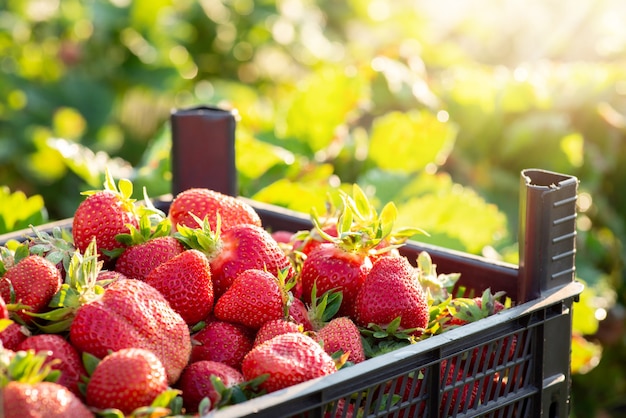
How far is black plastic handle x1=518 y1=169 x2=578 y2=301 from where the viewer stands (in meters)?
1.43

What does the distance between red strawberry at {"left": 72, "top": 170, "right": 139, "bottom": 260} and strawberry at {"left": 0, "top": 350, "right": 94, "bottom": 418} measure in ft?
1.33

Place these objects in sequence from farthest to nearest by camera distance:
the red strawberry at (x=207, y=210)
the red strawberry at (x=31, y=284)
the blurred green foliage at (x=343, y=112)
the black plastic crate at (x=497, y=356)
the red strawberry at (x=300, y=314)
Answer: the blurred green foliage at (x=343, y=112), the red strawberry at (x=207, y=210), the red strawberry at (x=300, y=314), the red strawberry at (x=31, y=284), the black plastic crate at (x=497, y=356)

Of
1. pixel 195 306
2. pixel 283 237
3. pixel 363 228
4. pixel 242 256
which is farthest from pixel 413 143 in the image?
pixel 195 306

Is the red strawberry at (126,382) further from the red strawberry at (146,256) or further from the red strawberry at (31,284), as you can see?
the red strawberry at (146,256)

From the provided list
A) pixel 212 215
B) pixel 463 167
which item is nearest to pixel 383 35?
pixel 463 167

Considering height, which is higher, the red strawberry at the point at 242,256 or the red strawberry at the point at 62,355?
the red strawberry at the point at 242,256

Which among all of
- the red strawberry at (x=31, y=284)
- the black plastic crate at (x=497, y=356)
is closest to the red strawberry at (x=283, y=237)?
A: the black plastic crate at (x=497, y=356)

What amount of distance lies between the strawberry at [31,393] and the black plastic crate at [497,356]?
16 cm

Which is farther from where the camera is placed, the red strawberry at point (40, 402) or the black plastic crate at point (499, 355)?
the black plastic crate at point (499, 355)

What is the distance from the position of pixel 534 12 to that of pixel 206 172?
9.45ft

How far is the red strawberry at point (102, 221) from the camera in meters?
1.47

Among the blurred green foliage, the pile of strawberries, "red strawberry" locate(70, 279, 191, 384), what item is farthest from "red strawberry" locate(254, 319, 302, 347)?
the blurred green foliage

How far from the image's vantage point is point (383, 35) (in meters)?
4.94

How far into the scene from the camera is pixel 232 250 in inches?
56.4
